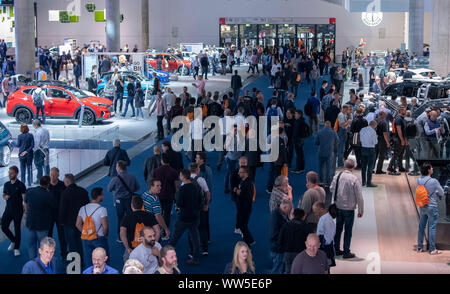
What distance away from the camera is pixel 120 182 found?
1327cm

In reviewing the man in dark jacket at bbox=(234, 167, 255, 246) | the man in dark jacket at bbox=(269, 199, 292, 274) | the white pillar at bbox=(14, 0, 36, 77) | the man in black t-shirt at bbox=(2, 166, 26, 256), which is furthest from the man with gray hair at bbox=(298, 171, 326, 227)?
the white pillar at bbox=(14, 0, 36, 77)

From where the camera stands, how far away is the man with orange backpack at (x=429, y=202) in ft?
43.1

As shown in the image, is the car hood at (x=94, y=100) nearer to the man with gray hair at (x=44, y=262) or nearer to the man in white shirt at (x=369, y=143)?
the man in white shirt at (x=369, y=143)

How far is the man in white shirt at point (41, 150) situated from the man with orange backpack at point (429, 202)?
853 cm

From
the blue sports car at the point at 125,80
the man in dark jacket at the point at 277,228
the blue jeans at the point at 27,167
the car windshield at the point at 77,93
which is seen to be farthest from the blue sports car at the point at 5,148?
the blue sports car at the point at 125,80

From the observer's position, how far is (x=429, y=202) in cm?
1316

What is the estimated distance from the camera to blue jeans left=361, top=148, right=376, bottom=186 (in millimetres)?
17781

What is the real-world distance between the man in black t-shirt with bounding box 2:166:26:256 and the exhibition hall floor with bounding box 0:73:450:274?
0.37m

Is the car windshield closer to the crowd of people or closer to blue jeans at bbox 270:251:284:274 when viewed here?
the crowd of people

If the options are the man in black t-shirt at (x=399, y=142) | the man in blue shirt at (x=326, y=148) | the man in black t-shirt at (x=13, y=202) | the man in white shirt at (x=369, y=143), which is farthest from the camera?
the man in black t-shirt at (x=399, y=142)
